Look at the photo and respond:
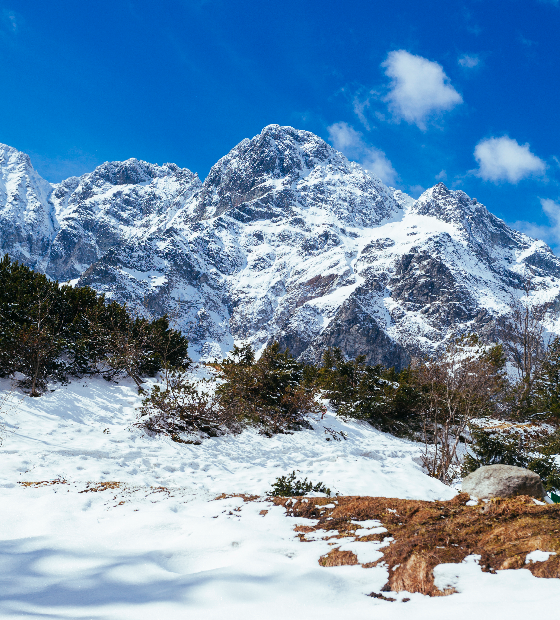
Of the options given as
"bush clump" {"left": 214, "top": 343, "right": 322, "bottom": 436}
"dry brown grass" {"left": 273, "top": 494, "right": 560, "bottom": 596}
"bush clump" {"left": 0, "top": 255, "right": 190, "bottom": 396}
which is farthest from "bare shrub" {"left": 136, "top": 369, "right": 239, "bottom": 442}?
"dry brown grass" {"left": 273, "top": 494, "right": 560, "bottom": 596}

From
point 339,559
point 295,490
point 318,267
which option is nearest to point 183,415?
point 295,490

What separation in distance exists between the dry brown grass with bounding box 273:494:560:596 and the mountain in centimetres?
12093

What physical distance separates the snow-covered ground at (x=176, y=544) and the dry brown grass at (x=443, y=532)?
4.0 inches

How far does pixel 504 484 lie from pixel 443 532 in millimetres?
2733

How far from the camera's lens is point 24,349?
9539mm

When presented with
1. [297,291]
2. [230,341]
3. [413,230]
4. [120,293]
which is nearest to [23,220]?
[120,293]

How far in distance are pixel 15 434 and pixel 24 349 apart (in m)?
3.26

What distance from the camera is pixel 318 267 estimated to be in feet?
516

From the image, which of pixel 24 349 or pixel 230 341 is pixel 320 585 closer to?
pixel 24 349

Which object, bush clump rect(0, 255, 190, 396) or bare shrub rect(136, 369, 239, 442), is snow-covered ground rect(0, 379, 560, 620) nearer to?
bare shrub rect(136, 369, 239, 442)

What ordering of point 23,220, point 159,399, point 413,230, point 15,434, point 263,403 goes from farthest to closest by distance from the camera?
point 23,220, point 413,230, point 263,403, point 159,399, point 15,434

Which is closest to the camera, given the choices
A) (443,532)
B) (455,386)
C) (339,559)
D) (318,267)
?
(339,559)

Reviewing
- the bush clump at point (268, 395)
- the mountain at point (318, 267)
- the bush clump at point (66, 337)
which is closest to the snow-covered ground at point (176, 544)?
the bush clump at point (66, 337)

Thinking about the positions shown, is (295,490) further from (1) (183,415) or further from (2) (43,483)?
(1) (183,415)
